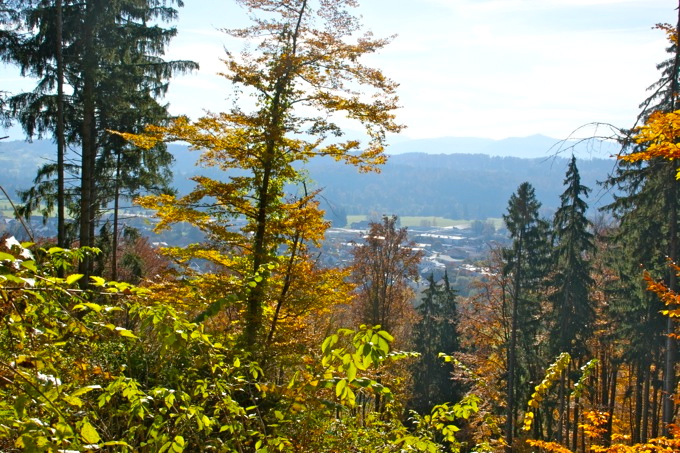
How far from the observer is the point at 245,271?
26.4ft

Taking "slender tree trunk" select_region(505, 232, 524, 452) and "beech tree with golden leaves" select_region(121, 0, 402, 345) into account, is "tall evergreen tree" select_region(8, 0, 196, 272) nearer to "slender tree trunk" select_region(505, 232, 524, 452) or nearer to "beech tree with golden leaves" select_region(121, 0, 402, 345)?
"beech tree with golden leaves" select_region(121, 0, 402, 345)

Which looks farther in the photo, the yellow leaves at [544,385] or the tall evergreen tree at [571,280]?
the tall evergreen tree at [571,280]

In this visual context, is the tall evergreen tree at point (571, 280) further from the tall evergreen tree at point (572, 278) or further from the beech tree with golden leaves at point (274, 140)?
the beech tree with golden leaves at point (274, 140)

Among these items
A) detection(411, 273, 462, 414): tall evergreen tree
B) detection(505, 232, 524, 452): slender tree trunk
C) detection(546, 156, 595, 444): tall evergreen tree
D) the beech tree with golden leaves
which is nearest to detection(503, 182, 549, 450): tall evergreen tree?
detection(505, 232, 524, 452): slender tree trunk

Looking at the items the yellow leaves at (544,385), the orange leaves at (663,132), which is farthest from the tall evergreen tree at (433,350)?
the orange leaves at (663,132)

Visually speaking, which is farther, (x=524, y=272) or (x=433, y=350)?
(x=433, y=350)

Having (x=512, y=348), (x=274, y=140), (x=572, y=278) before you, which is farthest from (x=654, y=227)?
(x=274, y=140)

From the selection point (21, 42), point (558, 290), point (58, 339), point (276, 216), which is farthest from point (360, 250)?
point (58, 339)

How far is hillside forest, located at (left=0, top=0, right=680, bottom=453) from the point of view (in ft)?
7.77

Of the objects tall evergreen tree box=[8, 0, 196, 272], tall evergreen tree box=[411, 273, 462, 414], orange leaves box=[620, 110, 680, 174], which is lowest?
tall evergreen tree box=[411, 273, 462, 414]

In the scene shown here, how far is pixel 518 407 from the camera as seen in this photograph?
71.2ft

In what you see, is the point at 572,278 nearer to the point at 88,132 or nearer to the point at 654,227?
the point at 654,227

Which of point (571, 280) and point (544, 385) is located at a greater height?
point (544, 385)

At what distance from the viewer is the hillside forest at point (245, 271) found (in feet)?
7.77
